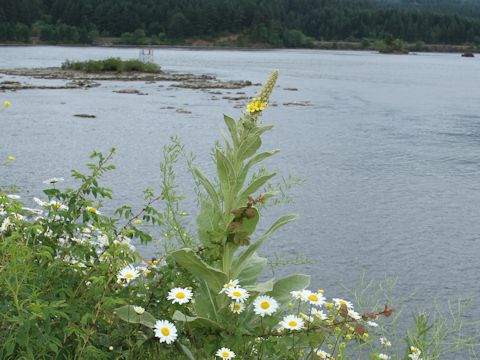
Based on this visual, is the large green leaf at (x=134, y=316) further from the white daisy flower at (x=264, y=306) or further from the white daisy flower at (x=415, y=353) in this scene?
the white daisy flower at (x=415, y=353)

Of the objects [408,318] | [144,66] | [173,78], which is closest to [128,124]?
[408,318]

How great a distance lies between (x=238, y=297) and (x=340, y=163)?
51.1 feet

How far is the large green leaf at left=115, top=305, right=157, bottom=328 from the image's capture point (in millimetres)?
3896

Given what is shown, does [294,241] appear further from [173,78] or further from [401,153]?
[173,78]

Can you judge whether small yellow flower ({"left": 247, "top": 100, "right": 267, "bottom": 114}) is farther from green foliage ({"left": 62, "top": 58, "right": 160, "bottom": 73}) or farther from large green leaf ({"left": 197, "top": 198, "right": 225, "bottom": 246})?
green foliage ({"left": 62, "top": 58, "right": 160, "bottom": 73})

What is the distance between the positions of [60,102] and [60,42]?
111299 millimetres

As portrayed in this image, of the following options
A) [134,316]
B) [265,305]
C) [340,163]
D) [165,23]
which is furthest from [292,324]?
[165,23]

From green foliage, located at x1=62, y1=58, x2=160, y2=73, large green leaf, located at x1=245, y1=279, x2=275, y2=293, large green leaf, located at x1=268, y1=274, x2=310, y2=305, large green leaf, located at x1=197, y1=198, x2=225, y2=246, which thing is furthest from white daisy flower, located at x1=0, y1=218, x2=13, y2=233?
green foliage, located at x1=62, y1=58, x2=160, y2=73

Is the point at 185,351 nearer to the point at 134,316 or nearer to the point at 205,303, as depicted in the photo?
the point at 134,316

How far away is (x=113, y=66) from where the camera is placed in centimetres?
5634

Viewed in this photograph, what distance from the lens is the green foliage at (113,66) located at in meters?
55.4

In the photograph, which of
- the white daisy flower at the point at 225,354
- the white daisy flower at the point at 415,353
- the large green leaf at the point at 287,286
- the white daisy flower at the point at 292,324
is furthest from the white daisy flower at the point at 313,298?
the white daisy flower at the point at 415,353

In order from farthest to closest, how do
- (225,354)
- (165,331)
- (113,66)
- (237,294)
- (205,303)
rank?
1. (113,66)
2. (205,303)
3. (237,294)
4. (225,354)
5. (165,331)

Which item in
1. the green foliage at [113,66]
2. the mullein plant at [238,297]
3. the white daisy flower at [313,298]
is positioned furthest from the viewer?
the green foliage at [113,66]
